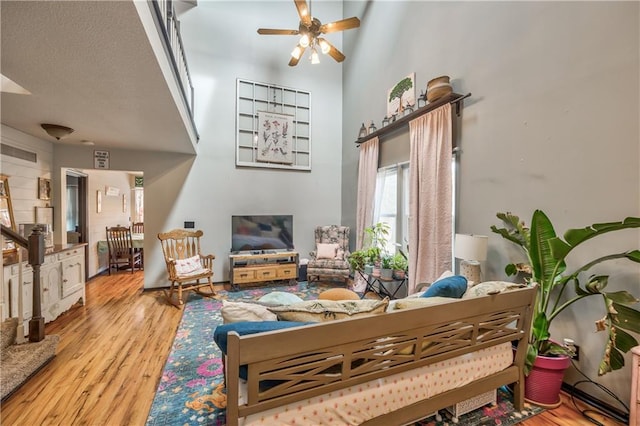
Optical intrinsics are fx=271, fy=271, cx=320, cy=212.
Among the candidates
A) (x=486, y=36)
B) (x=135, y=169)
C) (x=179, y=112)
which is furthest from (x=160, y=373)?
(x=486, y=36)

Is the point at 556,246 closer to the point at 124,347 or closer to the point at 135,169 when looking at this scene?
the point at 124,347

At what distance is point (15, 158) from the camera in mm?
3160

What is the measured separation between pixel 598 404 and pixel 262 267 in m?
3.99

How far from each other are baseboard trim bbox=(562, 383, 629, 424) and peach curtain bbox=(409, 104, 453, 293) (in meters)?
1.32

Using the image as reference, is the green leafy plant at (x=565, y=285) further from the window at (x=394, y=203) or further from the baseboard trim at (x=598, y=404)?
the window at (x=394, y=203)

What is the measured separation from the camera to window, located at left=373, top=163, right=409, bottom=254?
400 cm

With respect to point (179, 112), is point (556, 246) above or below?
below

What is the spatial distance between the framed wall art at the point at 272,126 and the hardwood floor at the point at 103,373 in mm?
2930

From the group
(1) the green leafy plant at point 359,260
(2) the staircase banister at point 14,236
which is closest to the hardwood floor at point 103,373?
(2) the staircase banister at point 14,236

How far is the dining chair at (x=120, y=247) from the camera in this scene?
17.4 feet

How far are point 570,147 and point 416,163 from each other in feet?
5.09

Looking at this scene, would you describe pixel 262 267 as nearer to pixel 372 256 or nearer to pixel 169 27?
pixel 372 256

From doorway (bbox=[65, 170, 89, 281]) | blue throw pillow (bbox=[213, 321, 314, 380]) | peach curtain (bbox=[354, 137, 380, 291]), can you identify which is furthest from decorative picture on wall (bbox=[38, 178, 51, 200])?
peach curtain (bbox=[354, 137, 380, 291])

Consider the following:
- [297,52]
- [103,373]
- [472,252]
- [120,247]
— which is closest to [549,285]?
[472,252]
